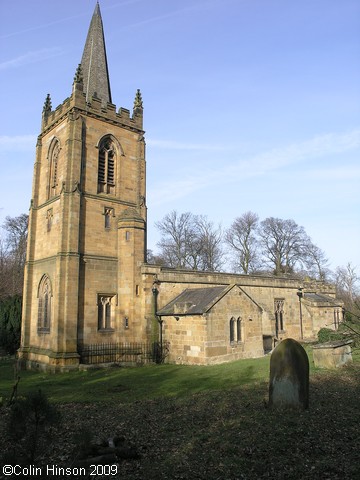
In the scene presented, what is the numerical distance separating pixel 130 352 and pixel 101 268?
4.96 m

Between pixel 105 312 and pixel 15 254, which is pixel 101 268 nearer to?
pixel 105 312

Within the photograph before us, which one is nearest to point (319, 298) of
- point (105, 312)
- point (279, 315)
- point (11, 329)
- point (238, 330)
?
point (279, 315)

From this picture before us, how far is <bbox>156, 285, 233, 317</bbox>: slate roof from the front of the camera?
20047 millimetres

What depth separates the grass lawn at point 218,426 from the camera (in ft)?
21.4

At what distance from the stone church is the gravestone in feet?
32.4

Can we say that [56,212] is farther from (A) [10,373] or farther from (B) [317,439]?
(B) [317,439]

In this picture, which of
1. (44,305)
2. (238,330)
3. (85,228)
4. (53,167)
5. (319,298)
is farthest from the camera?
(319,298)

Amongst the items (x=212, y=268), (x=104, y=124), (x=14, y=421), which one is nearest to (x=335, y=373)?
(x=14, y=421)

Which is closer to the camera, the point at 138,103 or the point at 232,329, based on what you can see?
the point at 232,329

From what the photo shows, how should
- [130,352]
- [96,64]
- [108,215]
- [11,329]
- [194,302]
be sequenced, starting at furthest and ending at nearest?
[11,329] → [96,64] → [108,215] → [194,302] → [130,352]

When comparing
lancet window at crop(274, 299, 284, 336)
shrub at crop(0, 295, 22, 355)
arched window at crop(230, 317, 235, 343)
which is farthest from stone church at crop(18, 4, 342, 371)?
lancet window at crop(274, 299, 284, 336)

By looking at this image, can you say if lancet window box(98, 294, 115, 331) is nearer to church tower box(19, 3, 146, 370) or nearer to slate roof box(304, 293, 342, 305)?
church tower box(19, 3, 146, 370)

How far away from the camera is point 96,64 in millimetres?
25578

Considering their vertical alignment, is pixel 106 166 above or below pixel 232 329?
above
